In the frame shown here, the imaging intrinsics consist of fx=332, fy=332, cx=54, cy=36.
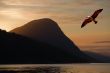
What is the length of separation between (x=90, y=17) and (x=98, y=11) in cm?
109

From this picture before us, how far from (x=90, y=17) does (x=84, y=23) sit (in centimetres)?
135

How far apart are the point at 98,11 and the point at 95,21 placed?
3.66 feet

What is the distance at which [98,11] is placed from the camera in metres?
27.7

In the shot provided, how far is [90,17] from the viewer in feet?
93.6

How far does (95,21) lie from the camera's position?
27.1m

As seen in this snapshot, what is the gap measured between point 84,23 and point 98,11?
159 cm

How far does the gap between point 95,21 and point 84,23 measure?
95 cm

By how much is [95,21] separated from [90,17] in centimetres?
150

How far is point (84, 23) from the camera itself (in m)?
27.5
